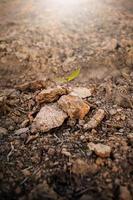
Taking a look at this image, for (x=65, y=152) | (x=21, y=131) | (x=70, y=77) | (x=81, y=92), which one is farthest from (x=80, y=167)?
(x=70, y=77)

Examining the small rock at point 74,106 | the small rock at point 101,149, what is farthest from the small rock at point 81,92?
the small rock at point 101,149

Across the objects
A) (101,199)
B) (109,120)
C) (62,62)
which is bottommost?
(101,199)

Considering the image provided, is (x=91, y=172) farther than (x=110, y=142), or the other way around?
(x=110, y=142)

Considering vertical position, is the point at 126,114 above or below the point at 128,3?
below

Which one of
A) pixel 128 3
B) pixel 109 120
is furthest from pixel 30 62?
pixel 128 3

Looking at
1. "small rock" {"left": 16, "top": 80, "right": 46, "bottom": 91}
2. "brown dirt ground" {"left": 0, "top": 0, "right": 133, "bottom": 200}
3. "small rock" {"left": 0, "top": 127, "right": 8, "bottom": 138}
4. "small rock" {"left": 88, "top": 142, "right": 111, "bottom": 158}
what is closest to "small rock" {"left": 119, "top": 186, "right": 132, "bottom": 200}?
"brown dirt ground" {"left": 0, "top": 0, "right": 133, "bottom": 200}

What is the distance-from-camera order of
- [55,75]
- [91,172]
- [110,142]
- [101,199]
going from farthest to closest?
[55,75] < [110,142] < [91,172] < [101,199]

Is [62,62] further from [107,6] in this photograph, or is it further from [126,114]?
[107,6]

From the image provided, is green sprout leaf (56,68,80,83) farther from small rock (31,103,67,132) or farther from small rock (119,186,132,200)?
small rock (119,186,132,200)
